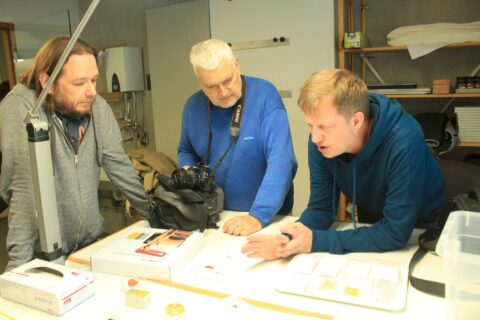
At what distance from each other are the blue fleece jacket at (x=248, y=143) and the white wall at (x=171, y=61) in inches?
72.1

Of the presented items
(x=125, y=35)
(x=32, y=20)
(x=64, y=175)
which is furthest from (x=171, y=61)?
(x=64, y=175)

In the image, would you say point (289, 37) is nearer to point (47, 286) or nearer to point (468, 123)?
point (468, 123)

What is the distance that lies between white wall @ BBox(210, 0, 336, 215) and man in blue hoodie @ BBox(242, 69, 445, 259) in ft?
5.53

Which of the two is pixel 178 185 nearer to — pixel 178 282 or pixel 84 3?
pixel 178 282

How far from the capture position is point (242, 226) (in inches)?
54.2

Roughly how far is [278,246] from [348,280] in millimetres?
225

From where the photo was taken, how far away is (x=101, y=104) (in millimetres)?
1521

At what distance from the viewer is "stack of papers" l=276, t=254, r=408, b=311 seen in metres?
0.93

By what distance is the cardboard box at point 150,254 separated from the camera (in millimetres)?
1102

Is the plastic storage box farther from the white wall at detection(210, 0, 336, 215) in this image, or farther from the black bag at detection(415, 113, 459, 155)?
the white wall at detection(210, 0, 336, 215)

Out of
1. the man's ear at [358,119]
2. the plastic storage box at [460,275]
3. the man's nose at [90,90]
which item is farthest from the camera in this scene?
the man's nose at [90,90]

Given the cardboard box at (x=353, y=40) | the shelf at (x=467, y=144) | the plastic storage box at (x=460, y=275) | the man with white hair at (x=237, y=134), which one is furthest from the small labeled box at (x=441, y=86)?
the plastic storage box at (x=460, y=275)

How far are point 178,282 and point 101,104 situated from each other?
0.78m

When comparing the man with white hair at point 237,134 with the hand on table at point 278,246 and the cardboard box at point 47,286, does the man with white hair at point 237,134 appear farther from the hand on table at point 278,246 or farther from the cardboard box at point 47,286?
the cardboard box at point 47,286
